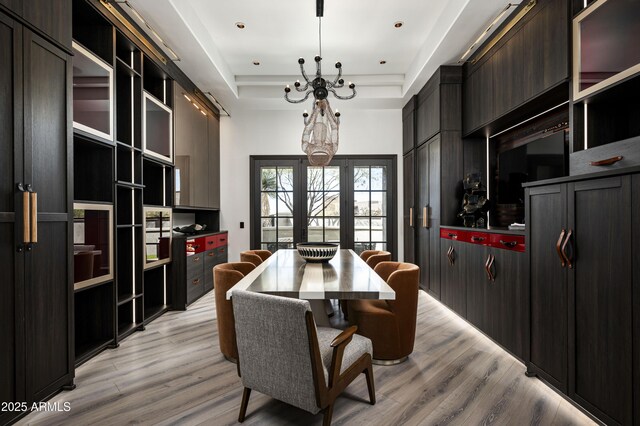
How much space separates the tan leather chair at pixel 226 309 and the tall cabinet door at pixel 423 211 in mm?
3165

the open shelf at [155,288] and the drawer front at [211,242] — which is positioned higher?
the drawer front at [211,242]

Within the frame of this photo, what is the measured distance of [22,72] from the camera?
183 centimetres

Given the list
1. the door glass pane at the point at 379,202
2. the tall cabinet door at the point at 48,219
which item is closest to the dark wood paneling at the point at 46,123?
the tall cabinet door at the point at 48,219

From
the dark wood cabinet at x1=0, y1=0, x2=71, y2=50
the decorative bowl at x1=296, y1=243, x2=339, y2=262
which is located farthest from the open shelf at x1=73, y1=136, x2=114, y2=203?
the decorative bowl at x1=296, y1=243, x2=339, y2=262

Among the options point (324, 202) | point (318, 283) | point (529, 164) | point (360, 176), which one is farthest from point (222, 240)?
point (529, 164)

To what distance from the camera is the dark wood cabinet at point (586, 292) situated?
1594mm

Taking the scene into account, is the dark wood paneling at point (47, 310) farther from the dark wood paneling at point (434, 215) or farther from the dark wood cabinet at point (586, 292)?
the dark wood paneling at point (434, 215)

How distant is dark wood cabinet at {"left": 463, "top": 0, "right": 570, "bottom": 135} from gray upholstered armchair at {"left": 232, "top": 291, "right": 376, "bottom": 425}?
8.41 feet

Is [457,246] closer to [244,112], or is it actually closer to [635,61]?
[635,61]

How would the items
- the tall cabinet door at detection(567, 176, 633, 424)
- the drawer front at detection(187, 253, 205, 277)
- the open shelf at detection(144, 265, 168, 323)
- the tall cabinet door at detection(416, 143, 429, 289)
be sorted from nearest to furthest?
1. the tall cabinet door at detection(567, 176, 633, 424)
2. the open shelf at detection(144, 265, 168, 323)
3. the drawer front at detection(187, 253, 205, 277)
4. the tall cabinet door at detection(416, 143, 429, 289)

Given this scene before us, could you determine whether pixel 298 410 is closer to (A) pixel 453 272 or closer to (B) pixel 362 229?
(A) pixel 453 272

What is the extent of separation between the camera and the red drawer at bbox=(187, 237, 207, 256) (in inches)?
165

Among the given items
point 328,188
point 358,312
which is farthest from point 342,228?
point 358,312

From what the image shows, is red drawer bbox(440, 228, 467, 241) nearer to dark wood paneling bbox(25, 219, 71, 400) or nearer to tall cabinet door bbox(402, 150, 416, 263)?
tall cabinet door bbox(402, 150, 416, 263)
